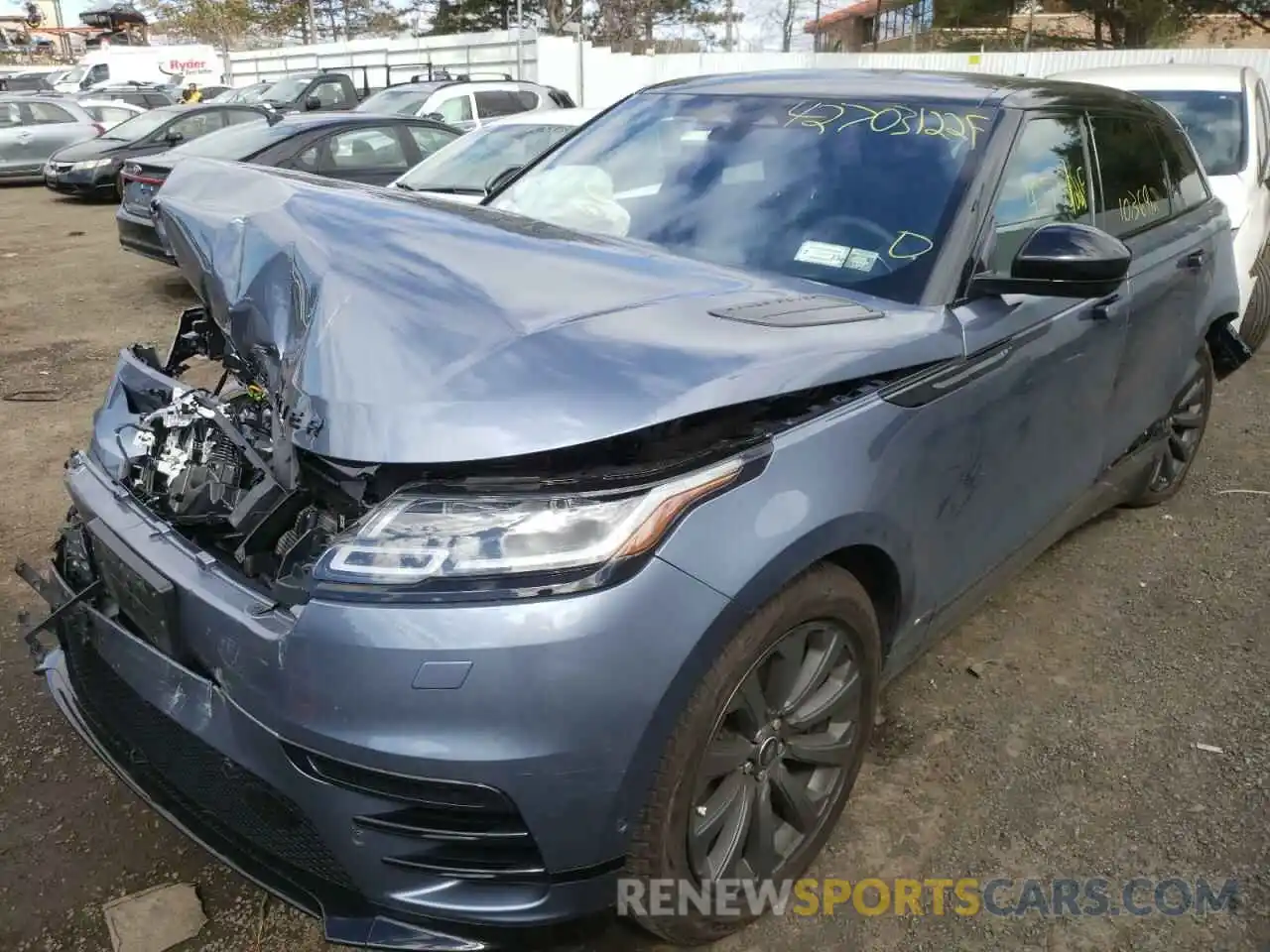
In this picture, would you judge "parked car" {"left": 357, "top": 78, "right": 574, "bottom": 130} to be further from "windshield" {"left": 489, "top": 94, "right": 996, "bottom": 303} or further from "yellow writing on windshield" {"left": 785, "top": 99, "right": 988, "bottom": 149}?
"yellow writing on windshield" {"left": 785, "top": 99, "right": 988, "bottom": 149}

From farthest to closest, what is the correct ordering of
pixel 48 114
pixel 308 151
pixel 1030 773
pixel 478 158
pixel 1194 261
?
1. pixel 48 114
2. pixel 308 151
3. pixel 478 158
4. pixel 1194 261
5. pixel 1030 773

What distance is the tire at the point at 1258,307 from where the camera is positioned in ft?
20.7

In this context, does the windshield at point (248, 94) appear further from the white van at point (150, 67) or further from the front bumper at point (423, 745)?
the front bumper at point (423, 745)

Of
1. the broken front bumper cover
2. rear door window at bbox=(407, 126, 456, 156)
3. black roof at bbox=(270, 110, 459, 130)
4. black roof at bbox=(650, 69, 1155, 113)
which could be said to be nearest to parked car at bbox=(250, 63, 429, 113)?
rear door window at bbox=(407, 126, 456, 156)

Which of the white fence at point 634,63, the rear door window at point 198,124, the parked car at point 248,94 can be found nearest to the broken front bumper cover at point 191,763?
the rear door window at point 198,124

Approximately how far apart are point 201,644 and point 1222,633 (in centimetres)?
334

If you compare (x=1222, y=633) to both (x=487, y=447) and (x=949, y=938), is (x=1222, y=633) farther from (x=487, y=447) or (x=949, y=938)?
(x=487, y=447)

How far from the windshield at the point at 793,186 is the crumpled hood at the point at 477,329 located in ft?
0.57

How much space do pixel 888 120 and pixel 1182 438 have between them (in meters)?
2.49

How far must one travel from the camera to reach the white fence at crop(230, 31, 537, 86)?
2522cm

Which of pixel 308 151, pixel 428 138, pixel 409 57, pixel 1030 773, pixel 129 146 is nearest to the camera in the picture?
pixel 1030 773

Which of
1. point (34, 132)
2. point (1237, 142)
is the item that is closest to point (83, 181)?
point (34, 132)

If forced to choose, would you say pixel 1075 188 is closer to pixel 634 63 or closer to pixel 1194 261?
pixel 1194 261

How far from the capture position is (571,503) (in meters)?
1.68
